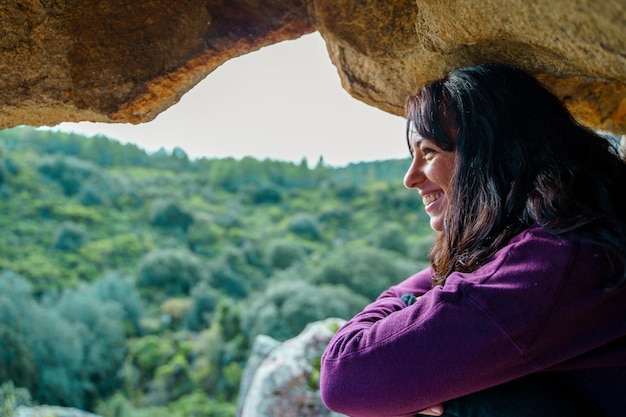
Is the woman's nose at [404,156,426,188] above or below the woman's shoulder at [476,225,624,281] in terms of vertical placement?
above

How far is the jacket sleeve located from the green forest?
555 cm

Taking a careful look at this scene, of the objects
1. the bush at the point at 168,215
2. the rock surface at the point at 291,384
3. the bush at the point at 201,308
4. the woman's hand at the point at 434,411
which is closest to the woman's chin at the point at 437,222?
the woman's hand at the point at 434,411

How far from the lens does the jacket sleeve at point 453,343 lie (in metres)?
0.94

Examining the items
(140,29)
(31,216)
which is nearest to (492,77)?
(140,29)

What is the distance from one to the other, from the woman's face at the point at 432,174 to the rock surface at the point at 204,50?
232mm

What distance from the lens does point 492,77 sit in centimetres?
126

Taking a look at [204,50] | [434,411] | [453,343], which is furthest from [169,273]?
[453,343]

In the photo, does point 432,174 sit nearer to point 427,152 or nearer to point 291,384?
point 427,152

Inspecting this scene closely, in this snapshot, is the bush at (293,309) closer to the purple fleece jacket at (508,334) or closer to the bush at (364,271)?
the bush at (364,271)

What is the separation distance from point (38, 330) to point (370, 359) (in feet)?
35.1

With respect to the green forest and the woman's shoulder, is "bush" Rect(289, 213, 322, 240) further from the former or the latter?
the woman's shoulder

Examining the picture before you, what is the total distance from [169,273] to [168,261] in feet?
1.21

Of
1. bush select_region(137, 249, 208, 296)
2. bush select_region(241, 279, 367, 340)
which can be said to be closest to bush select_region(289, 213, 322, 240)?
bush select_region(137, 249, 208, 296)

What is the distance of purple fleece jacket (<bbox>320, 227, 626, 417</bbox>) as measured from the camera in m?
0.94
